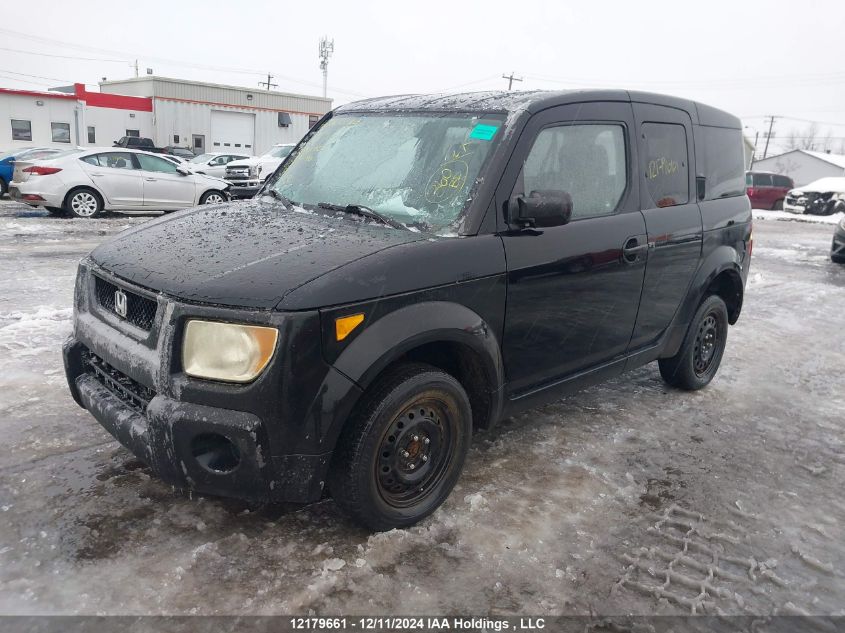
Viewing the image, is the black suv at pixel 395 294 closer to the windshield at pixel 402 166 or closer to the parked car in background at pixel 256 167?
the windshield at pixel 402 166

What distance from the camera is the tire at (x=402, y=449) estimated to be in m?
2.58

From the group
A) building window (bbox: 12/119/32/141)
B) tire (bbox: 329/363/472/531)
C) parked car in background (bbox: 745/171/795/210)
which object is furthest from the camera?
building window (bbox: 12/119/32/141)

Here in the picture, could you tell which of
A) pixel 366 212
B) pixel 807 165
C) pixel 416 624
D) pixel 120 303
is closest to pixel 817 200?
pixel 366 212

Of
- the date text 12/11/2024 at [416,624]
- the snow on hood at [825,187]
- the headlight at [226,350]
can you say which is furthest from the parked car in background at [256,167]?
the snow on hood at [825,187]

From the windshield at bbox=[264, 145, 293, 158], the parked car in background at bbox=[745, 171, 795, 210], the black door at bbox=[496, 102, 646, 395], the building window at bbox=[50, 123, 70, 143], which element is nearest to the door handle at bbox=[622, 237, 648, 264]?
the black door at bbox=[496, 102, 646, 395]

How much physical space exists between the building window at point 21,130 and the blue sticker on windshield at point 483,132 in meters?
37.5

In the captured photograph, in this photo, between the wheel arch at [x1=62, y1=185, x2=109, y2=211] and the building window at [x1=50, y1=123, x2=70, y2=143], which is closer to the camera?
the wheel arch at [x1=62, y1=185, x2=109, y2=211]

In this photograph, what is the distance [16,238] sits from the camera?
1020 centimetres

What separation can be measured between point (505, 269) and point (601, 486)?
4.27 feet

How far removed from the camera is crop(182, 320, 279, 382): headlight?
2.32 meters

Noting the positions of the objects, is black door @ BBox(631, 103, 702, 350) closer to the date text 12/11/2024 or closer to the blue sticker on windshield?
the blue sticker on windshield

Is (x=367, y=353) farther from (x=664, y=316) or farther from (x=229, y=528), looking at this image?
(x=664, y=316)

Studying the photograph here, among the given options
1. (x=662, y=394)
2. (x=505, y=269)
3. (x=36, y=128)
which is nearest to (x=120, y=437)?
(x=505, y=269)

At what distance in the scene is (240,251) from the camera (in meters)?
2.70
